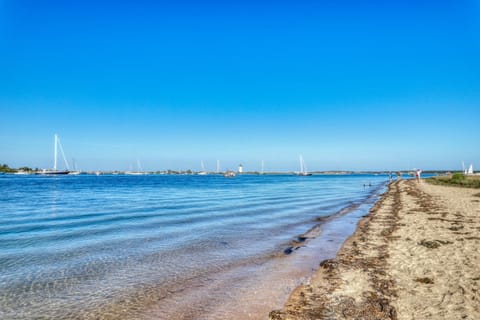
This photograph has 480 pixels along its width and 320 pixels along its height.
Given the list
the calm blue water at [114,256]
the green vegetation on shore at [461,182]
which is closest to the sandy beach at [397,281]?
the calm blue water at [114,256]

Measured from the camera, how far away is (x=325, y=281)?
7.63 m

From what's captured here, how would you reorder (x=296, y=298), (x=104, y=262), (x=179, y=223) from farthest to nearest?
(x=179, y=223)
(x=104, y=262)
(x=296, y=298)

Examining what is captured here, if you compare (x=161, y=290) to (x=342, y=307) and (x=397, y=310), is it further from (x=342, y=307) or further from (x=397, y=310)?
(x=397, y=310)

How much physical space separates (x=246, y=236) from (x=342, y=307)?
27.2ft

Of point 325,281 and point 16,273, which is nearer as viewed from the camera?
point 325,281

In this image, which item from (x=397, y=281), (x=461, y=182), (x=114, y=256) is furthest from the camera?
(x=461, y=182)

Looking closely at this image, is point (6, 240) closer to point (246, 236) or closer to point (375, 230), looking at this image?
point (246, 236)

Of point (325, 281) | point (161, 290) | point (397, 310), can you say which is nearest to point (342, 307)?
point (397, 310)

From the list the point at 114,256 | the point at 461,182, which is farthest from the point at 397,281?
the point at 461,182

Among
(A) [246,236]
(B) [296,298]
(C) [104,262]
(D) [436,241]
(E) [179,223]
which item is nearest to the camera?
(B) [296,298]

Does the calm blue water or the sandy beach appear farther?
the calm blue water

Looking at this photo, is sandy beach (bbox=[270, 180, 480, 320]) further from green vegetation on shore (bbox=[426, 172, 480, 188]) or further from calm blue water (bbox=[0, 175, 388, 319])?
green vegetation on shore (bbox=[426, 172, 480, 188])

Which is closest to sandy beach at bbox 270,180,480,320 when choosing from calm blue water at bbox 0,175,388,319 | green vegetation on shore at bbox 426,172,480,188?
calm blue water at bbox 0,175,388,319

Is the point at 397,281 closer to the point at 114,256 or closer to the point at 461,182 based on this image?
the point at 114,256
